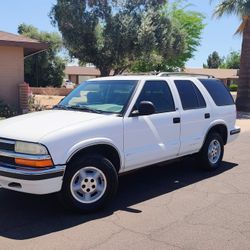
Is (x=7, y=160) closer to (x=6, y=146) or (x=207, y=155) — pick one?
(x=6, y=146)

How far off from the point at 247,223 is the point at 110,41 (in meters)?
19.9

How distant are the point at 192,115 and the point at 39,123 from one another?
2.79m

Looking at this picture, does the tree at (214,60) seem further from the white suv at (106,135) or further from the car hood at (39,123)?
the car hood at (39,123)

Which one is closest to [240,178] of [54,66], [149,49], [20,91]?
[20,91]

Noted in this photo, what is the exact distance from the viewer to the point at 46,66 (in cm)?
4328

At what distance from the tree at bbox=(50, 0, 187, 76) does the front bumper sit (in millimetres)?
19311

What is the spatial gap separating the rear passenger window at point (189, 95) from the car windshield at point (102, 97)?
1058 millimetres

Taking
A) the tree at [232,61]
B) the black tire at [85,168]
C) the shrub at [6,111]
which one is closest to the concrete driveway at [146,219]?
the black tire at [85,168]

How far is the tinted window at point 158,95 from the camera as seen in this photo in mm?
6281

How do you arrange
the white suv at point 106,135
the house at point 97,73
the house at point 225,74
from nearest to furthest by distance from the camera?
the white suv at point 106,135
the house at point 225,74
the house at point 97,73

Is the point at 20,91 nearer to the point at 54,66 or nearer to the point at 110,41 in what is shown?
the point at 110,41

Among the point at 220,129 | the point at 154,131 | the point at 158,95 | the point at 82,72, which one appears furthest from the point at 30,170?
the point at 82,72

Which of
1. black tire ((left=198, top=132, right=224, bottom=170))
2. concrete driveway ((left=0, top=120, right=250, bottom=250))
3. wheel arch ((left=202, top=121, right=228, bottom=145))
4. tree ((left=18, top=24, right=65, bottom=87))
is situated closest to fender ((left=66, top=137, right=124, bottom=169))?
concrete driveway ((left=0, top=120, right=250, bottom=250))

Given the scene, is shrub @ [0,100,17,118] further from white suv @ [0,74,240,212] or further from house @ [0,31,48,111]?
white suv @ [0,74,240,212]
